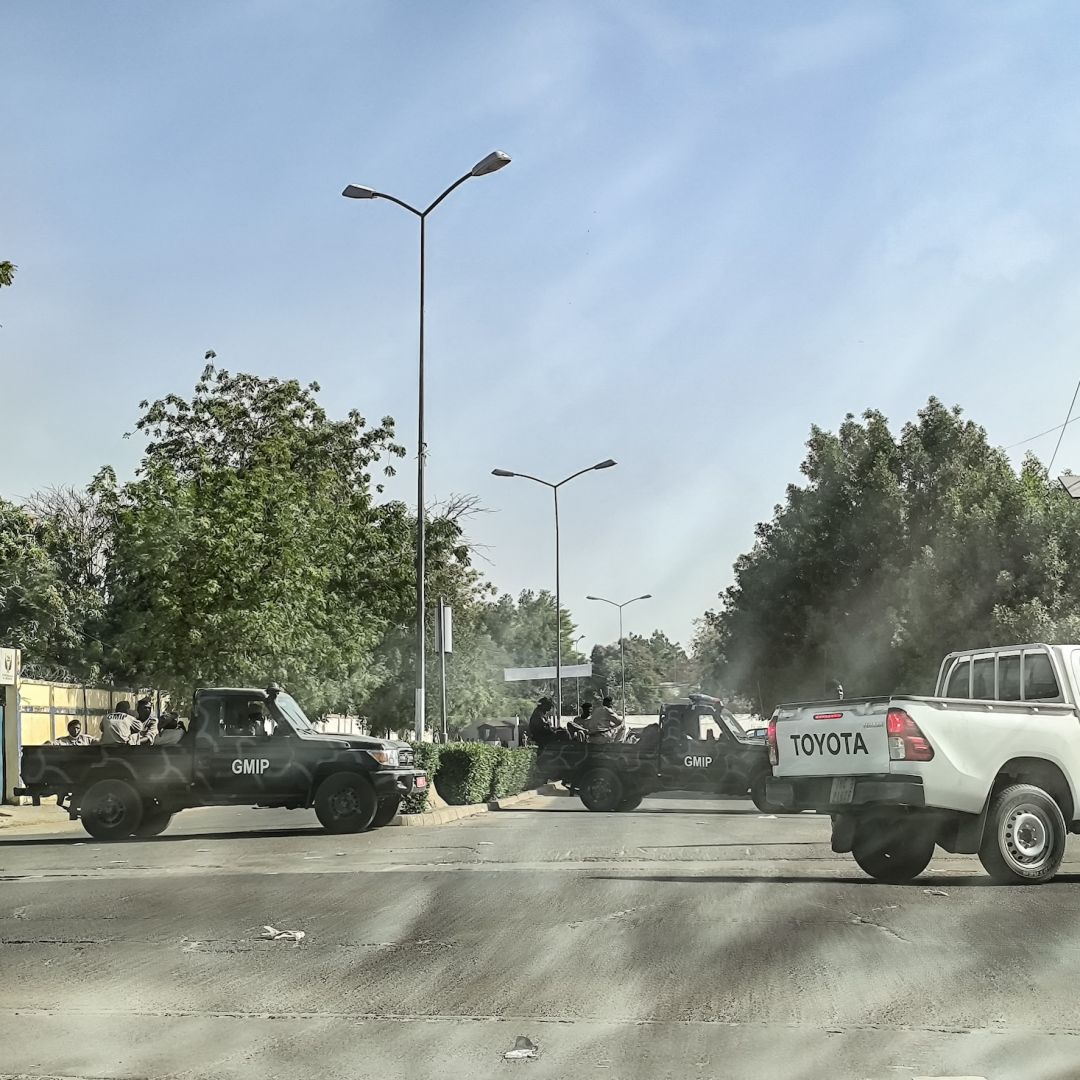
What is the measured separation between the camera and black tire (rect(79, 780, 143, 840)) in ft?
64.5

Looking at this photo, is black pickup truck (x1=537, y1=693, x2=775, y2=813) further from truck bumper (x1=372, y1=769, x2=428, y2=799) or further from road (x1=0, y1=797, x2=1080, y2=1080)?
road (x1=0, y1=797, x2=1080, y2=1080)

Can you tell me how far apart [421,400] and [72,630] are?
27.0 m

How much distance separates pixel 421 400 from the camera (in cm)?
2953

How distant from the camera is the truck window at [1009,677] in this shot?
43.8ft

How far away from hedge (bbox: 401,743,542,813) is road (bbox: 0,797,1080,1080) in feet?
29.4

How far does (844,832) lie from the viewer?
12.9m

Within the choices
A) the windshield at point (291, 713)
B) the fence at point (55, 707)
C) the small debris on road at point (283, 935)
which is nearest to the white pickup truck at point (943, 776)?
the small debris on road at point (283, 935)

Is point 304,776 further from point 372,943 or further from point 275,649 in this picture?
point 275,649

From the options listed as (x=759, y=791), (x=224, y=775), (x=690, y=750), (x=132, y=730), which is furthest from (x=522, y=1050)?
(x=690, y=750)

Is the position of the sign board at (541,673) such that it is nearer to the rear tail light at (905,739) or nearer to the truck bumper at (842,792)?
the truck bumper at (842,792)

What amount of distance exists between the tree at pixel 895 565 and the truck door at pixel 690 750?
23.2 meters

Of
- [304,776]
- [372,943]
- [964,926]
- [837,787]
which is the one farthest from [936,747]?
[304,776]

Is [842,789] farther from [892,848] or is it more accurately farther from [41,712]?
[41,712]

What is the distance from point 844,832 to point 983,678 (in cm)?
213
